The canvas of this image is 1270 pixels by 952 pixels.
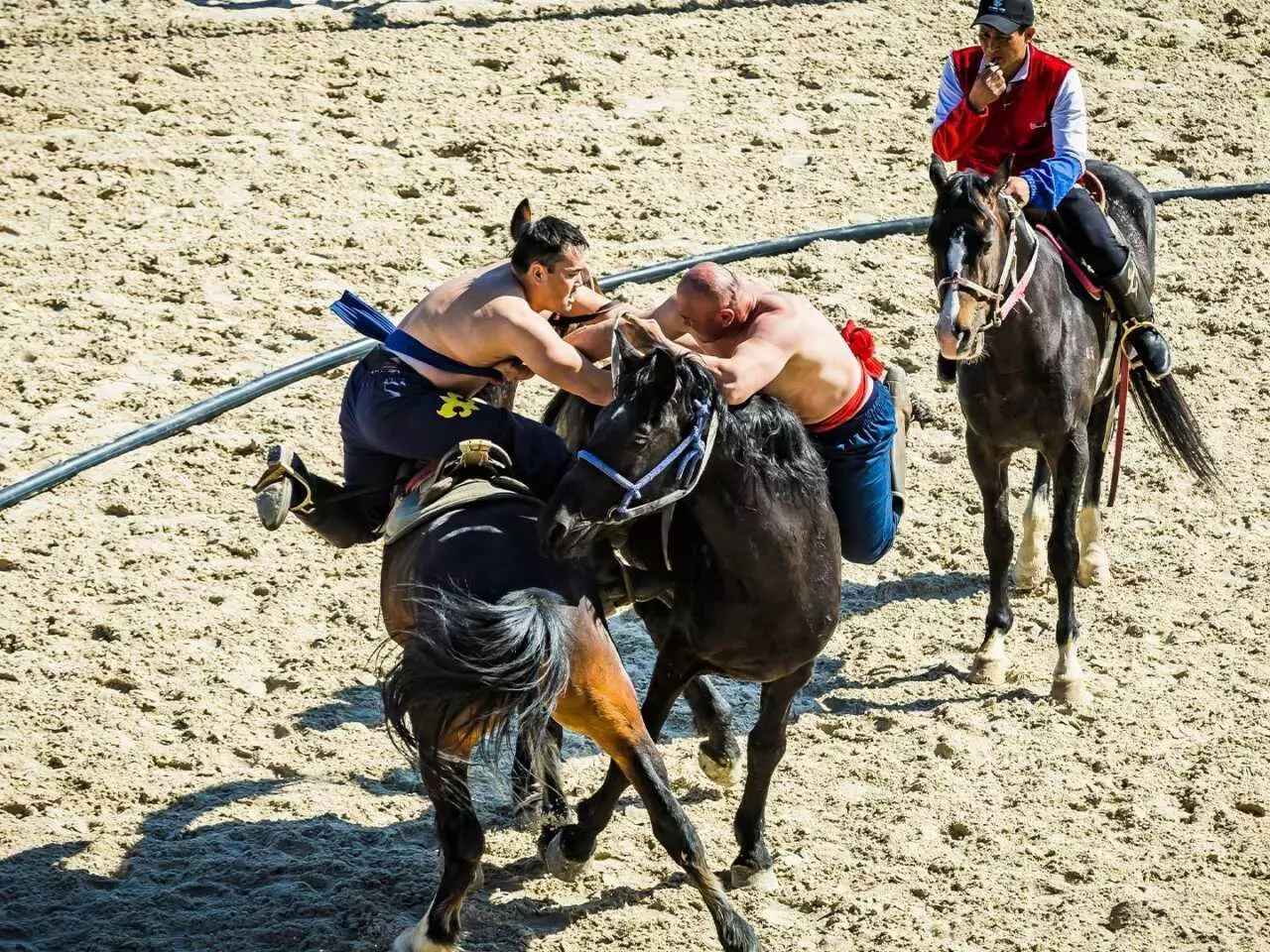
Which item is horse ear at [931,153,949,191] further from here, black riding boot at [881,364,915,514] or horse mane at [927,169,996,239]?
black riding boot at [881,364,915,514]

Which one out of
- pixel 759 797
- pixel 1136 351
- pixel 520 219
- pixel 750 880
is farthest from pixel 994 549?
pixel 520 219

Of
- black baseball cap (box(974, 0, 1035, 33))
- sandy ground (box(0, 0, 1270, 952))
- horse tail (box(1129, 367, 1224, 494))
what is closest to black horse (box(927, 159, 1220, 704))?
horse tail (box(1129, 367, 1224, 494))

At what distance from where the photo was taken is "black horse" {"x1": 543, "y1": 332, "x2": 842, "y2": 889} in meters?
4.49

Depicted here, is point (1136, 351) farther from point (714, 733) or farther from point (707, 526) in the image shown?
point (707, 526)

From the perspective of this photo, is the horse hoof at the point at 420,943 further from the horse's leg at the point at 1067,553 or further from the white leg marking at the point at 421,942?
the horse's leg at the point at 1067,553

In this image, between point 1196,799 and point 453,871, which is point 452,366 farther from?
point 1196,799

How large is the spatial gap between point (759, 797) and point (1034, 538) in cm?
270

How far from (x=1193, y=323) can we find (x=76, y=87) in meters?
6.74

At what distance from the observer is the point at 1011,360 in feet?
21.7

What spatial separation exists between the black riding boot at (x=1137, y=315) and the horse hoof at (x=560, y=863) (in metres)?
3.43

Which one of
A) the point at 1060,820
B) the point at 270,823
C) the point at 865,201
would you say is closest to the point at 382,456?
the point at 270,823

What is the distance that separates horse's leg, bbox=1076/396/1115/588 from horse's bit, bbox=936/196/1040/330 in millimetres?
1393

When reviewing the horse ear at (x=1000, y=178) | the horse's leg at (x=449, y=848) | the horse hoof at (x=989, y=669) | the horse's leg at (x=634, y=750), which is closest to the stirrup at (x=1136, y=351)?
the horse ear at (x=1000, y=178)

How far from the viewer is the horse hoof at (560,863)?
17.4 ft
